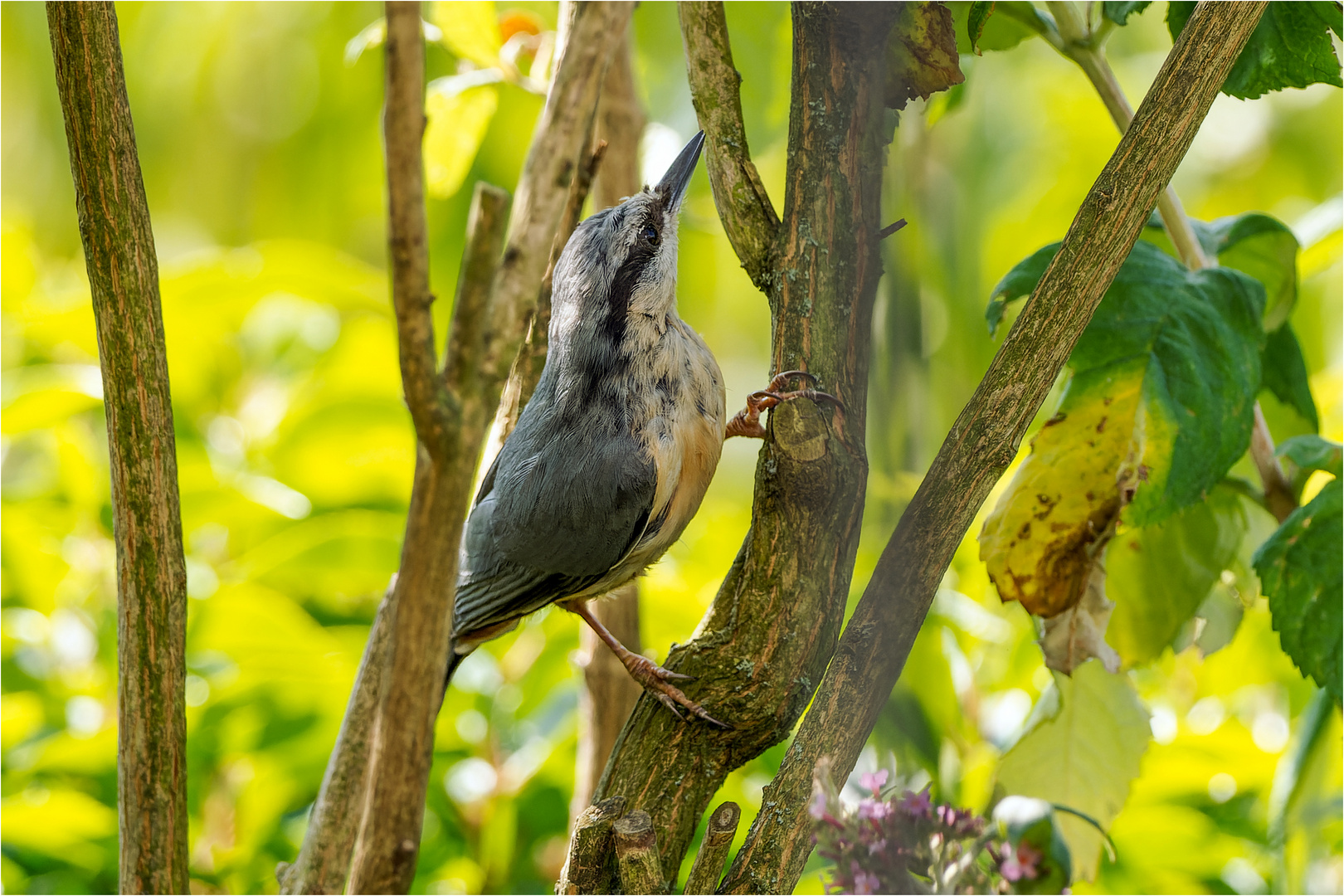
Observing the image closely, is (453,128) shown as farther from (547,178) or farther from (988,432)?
(988,432)

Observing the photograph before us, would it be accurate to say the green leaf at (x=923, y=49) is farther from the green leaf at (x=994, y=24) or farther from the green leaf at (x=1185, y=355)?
the green leaf at (x=1185, y=355)

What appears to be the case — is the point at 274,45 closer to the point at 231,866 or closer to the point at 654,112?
the point at 654,112

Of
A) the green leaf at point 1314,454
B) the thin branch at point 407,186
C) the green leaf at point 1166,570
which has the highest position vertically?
the thin branch at point 407,186

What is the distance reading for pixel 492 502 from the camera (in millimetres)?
1459

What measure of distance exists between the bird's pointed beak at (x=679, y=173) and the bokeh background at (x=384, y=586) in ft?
0.43

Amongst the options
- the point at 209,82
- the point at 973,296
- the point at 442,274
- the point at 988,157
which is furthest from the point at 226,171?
the point at 973,296

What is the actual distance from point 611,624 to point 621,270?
645 millimetres

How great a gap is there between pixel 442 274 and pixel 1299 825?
117 inches

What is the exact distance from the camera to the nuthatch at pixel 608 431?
1298 millimetres

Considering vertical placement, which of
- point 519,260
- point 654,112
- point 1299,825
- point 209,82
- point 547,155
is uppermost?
point 209,82

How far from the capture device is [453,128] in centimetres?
149

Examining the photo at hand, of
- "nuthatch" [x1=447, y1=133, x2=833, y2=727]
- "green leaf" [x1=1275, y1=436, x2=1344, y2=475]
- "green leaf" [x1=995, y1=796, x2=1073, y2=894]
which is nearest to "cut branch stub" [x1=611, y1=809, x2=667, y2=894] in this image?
"green leaf" [x1=995, y1=796, x2=1073, y2=894]

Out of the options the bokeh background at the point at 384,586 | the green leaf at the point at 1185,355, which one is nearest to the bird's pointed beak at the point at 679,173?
the bokeh background at the point at 384,586

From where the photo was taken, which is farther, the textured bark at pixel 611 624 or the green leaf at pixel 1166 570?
the textured bark at pixel 611 624
